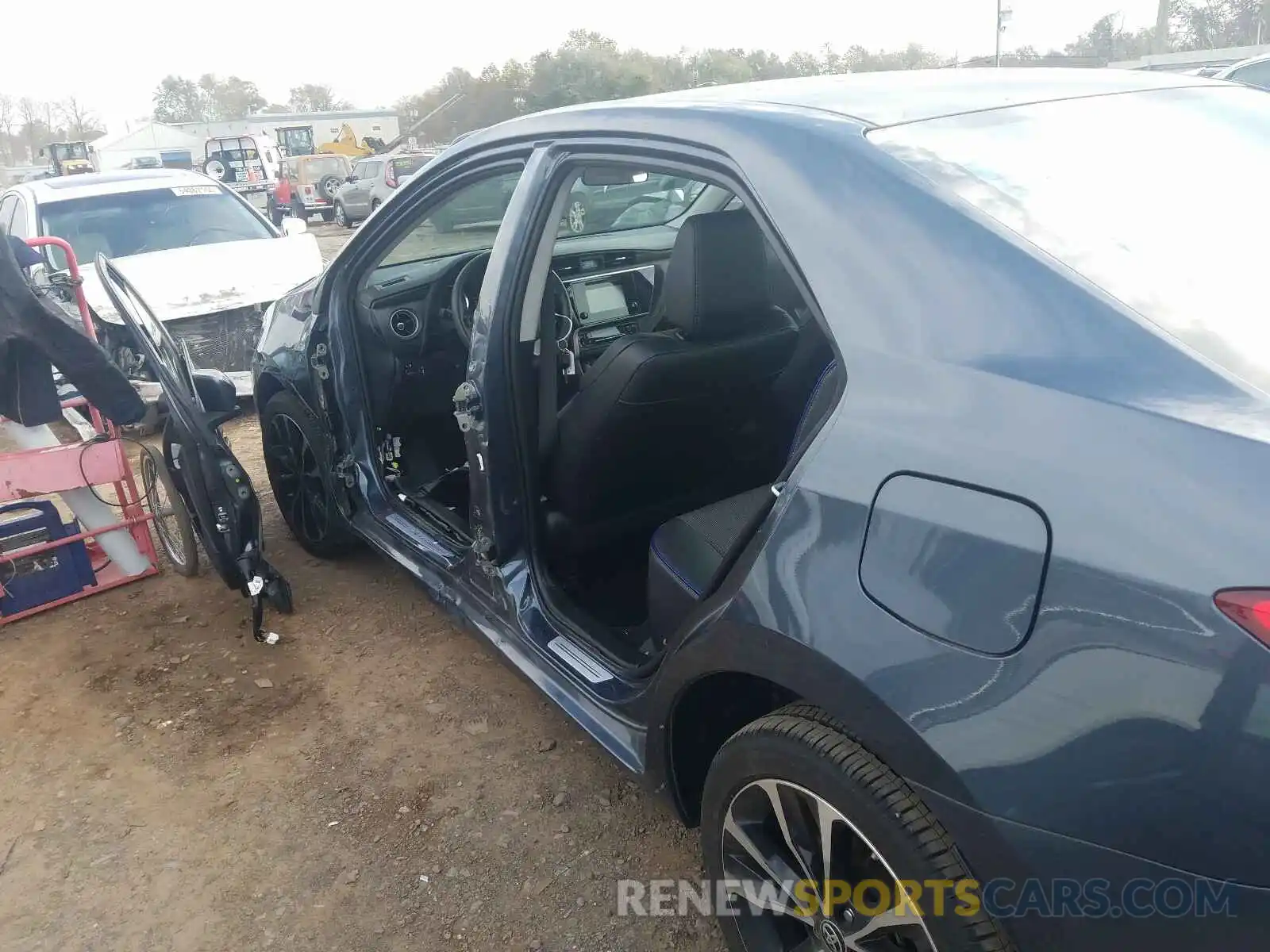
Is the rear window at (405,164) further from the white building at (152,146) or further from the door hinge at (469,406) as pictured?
the white building at (152,146)

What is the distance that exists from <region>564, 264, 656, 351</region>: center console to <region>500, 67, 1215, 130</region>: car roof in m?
1.11

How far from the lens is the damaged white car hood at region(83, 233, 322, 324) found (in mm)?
6199

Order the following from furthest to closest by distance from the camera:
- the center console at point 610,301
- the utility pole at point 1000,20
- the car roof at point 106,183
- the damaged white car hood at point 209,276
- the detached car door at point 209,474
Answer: the utility pole at point 1000,20 → the car roof at point 106,183 → the damaged white car hood at point 209,276 → the center console at point 610,301 → the detached car door at point 209,474

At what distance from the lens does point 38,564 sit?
3.82 meters

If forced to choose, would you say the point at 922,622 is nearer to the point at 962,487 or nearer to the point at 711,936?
the point at 962,487

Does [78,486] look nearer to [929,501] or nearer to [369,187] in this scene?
[929,501]

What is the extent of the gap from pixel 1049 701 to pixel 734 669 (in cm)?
62

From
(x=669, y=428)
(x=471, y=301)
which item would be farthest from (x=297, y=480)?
(x=669, y=428)

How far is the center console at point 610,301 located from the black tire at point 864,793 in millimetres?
1949

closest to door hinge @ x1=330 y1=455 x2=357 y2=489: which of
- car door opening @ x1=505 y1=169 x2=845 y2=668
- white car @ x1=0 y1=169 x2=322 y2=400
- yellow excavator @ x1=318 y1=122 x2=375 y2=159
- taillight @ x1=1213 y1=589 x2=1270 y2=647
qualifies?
car door opening @ x1=505 y1=169 x2=845 y2=668

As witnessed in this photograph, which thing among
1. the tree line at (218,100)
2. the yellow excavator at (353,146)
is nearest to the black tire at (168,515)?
the yellow excavator at (353,146)

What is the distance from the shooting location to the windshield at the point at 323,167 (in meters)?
26.5

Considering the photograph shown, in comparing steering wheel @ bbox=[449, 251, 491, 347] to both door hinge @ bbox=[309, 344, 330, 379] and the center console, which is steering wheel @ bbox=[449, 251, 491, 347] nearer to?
the center console

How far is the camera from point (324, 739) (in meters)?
2.95
